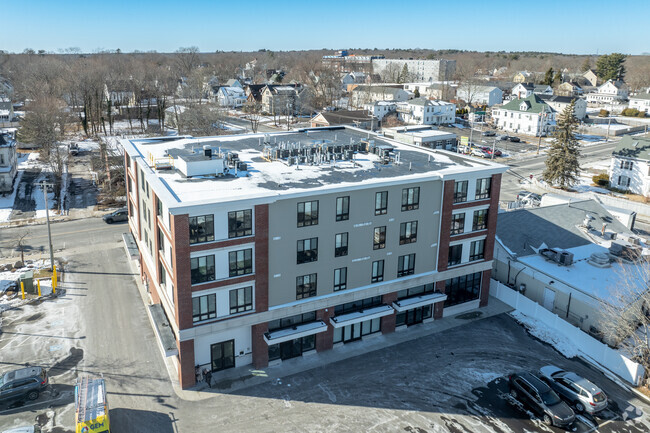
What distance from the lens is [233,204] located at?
2919 centimetres

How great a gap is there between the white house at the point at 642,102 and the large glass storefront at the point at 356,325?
15255 centimetres

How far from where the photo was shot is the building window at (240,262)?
30.4 m

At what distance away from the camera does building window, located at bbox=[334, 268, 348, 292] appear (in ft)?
112

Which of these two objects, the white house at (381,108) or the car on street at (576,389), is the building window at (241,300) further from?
the white house at (381,108)

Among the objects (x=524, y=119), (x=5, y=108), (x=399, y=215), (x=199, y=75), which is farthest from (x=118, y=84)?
(x=399, y=215)

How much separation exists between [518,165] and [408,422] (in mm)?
74508

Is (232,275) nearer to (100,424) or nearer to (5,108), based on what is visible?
(100,424)

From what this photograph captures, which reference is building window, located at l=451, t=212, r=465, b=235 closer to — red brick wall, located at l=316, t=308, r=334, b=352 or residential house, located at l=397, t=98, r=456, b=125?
red brick wall, located at l=316, t=308, r=334, b=352

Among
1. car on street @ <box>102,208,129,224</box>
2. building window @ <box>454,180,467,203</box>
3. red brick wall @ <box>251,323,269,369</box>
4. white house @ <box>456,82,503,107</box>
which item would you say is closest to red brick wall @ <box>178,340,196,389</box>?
red brick wall @ <box>251,323,269,369</box>

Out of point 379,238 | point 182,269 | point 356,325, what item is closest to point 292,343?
point 356,325

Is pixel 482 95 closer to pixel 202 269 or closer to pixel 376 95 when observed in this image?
pixel 376 95

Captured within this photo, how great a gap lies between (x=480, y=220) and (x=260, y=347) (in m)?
19.5

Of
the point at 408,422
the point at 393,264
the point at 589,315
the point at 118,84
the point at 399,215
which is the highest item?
the point at 118,84

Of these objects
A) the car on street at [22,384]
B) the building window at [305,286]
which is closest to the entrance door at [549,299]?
the building window at [305,286]
